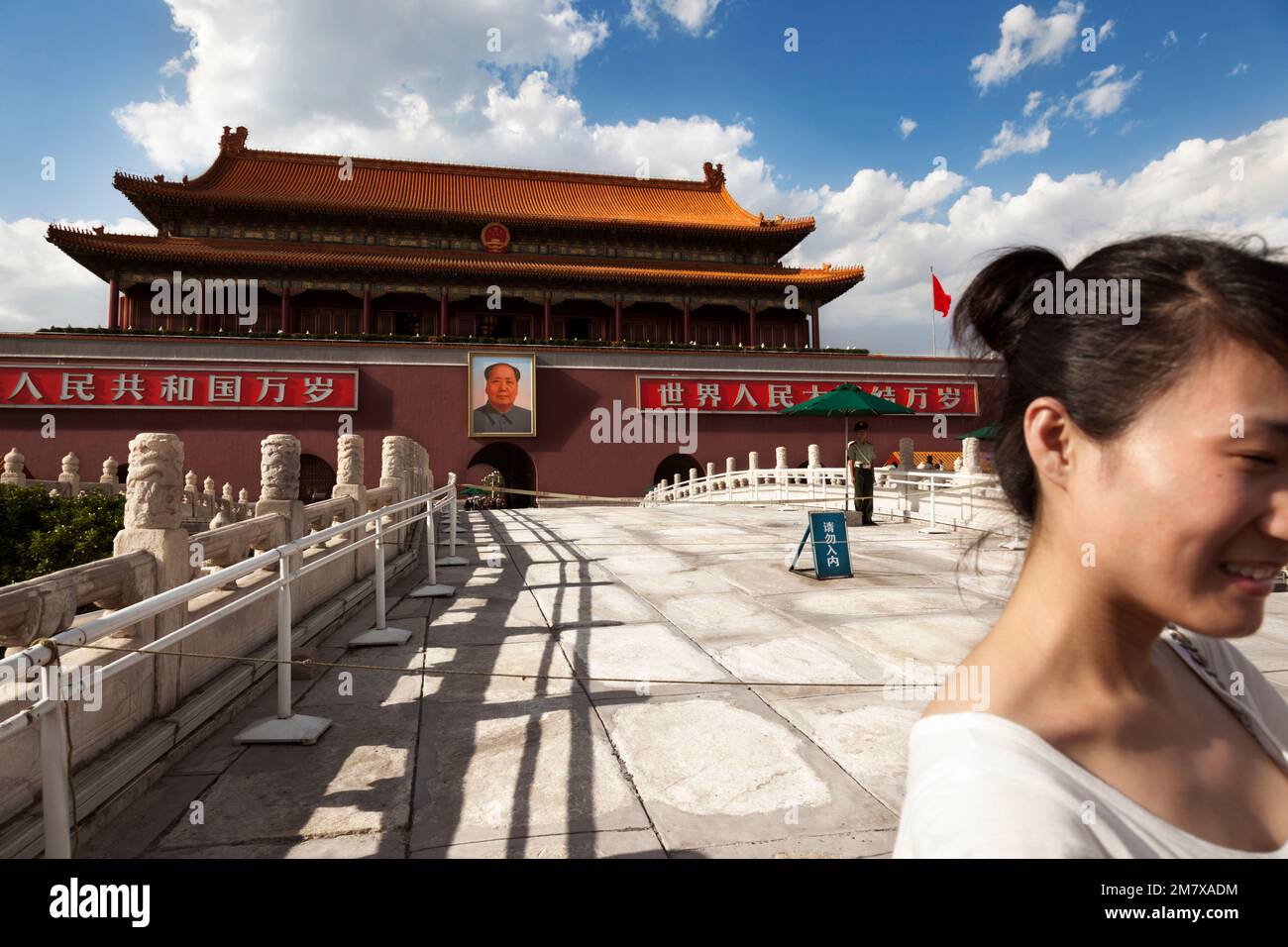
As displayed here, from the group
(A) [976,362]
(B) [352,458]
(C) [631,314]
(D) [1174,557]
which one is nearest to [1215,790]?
(D) [1174,557]

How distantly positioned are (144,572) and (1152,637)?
3.84 meters

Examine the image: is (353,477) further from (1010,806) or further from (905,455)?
(905,455)

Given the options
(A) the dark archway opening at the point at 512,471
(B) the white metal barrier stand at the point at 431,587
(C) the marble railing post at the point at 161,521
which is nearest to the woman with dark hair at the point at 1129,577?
(C) the marble railing post at the point at 161,521

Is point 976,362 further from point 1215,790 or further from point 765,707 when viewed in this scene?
point 765,707

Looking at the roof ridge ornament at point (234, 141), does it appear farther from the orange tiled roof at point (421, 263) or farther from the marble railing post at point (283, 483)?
the marble railing post at point (283, 483)

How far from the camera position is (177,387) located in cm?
1839

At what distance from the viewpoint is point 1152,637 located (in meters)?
0.96

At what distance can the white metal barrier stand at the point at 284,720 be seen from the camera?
3197mm

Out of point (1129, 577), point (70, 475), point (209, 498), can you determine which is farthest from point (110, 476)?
point (1129, 577)

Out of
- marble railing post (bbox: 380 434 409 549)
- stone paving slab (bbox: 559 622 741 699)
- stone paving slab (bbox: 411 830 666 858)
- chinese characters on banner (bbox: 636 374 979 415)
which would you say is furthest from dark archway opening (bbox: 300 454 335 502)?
stone paving slab (bbox: 411 830 666 858)

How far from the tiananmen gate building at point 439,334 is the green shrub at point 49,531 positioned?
745 cm

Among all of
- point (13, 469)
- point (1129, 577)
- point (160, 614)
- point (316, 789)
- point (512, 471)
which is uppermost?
point (13, 469)

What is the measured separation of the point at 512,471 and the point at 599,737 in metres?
22.7

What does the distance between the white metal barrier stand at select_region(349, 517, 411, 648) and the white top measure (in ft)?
15.3
